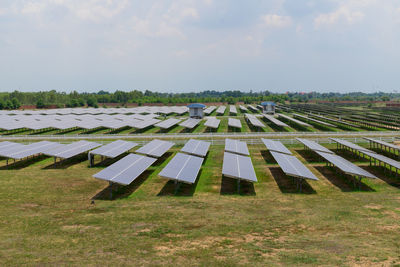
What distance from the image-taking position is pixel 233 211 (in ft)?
64.0

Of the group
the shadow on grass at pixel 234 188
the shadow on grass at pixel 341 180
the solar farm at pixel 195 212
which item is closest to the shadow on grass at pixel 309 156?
the solar farm at pixel 195 212

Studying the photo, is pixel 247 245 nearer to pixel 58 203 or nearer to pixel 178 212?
pixel 178 212

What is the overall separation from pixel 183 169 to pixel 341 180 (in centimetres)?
1718

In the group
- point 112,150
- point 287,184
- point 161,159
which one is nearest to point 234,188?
point 287,184

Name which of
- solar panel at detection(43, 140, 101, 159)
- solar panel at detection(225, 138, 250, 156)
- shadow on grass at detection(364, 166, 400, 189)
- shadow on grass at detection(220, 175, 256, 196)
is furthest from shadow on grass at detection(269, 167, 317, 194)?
solar panel at detection(43, 140, 101, 159)

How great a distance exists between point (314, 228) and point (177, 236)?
8532 mm

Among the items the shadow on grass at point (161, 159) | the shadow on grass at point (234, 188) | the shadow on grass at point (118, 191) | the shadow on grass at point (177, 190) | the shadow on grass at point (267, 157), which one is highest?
the shadow on grass at point (267, 157)

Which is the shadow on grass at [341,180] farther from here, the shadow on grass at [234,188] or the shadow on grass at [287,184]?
the shadow on grass at [234,188]

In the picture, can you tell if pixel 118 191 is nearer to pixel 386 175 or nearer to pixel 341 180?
pixel 341 180

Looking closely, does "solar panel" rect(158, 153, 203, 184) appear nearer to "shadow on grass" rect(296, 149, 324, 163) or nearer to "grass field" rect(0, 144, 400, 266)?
"grass field" rect(0, 144, 400, 266)

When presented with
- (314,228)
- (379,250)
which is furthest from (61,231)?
(379,250)

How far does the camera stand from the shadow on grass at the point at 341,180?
83.7 ft

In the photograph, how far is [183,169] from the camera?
25750 mm

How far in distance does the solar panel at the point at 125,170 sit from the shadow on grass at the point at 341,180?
65.8ft
